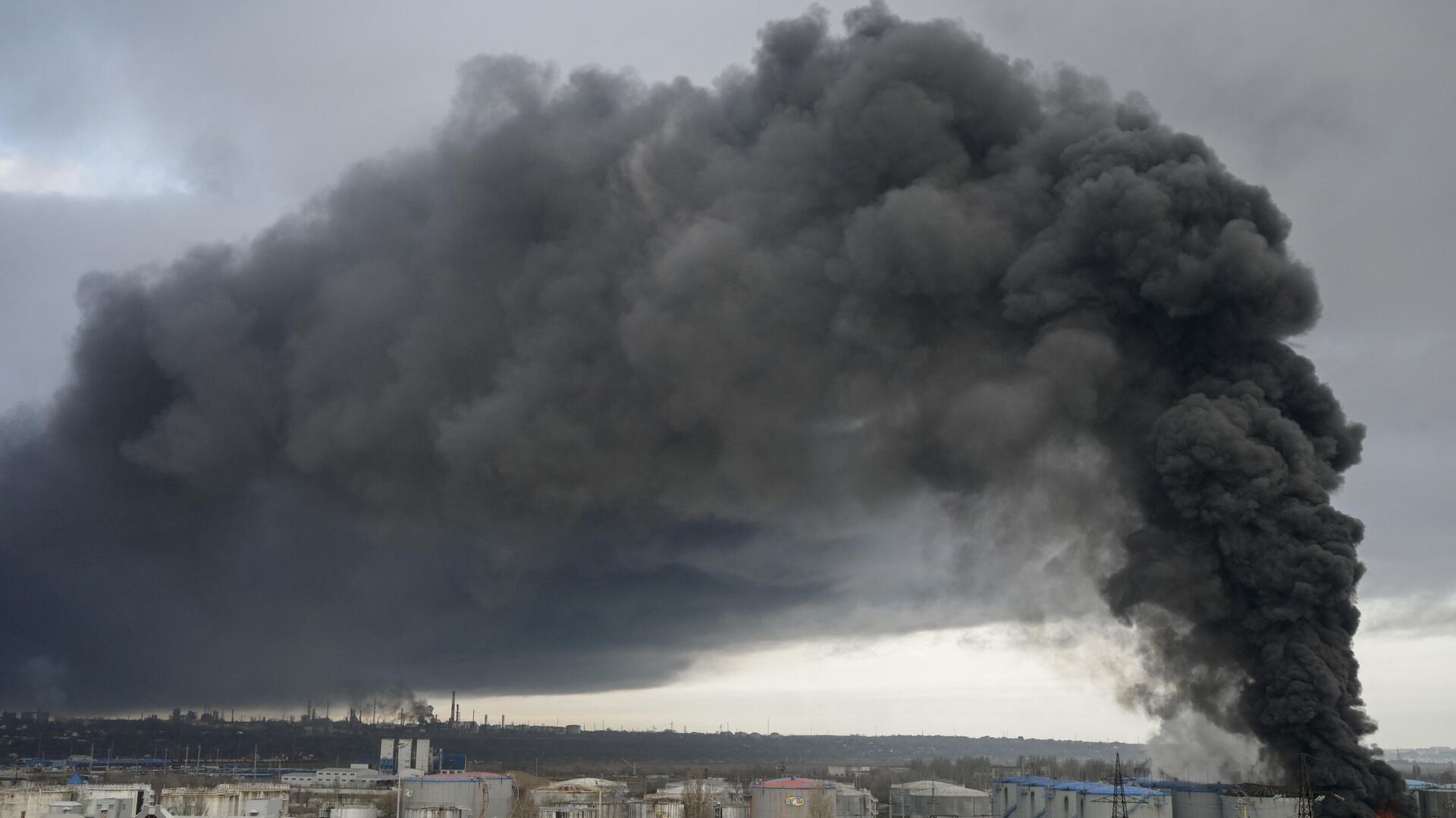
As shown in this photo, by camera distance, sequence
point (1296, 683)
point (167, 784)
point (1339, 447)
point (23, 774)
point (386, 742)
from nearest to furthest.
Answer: point (1296, 683)
point (1339, 447)
point (167, 784)
point (23, 774)
point (386, 742)

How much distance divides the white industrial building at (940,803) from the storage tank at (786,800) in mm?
17280

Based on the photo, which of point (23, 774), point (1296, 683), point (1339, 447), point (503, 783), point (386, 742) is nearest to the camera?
point (1296, 683)

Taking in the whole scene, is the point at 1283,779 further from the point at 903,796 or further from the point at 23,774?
the point at 23,774

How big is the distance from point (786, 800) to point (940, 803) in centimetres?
2844

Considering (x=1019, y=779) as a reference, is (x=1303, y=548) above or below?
above

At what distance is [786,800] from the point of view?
5803 centimetres

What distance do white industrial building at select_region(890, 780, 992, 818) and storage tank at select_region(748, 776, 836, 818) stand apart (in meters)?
17.3

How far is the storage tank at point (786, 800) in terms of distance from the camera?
189 feet

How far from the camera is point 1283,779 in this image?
115ft

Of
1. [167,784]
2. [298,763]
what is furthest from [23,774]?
[298,763]

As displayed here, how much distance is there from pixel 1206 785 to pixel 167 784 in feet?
295

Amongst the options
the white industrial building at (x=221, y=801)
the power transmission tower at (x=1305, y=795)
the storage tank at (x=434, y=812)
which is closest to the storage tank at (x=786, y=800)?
the storage tank at (x=434, y=812)

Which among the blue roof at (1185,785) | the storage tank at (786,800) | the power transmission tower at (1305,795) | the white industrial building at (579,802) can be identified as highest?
the power transmission tower at (1305,795)

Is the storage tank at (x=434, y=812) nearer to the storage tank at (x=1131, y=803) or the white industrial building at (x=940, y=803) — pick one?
the storage tank at (x=1131, y=803)
